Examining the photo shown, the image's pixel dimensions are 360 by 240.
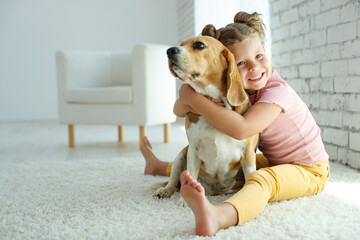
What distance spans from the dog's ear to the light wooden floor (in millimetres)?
1282

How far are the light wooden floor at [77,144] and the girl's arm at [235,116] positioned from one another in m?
1.22

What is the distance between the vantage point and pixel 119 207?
1.42m

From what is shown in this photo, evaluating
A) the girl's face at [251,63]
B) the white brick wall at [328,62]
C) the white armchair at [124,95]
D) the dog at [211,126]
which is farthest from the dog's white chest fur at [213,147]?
the white armchair at [124,95]

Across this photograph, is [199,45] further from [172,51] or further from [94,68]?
[94,68]

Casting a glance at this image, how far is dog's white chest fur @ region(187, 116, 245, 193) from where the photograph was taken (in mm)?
1399

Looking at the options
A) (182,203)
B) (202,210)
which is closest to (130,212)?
(182,203)

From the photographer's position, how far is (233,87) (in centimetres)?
134

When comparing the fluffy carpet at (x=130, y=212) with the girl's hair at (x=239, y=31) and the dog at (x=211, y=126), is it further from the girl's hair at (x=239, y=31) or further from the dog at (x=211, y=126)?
the girl's hair at (x=239, y=31)

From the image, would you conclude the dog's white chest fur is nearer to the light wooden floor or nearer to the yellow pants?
the yellow pants

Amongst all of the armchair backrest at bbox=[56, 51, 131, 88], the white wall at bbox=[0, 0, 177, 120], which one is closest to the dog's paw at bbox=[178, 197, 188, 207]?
the armchair backrest at bbox=[56, 51, 131, 88]

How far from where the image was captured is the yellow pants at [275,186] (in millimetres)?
1200

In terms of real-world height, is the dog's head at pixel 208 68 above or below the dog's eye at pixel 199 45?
below

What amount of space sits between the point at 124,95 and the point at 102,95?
0.67ft

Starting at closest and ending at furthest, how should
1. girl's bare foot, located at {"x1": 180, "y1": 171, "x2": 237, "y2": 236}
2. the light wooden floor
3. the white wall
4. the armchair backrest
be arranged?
girl's bare foot, located at {"x1": 180, "y1": 171, "x2": 237, "y2": 236} → the light wooden floor → the armchair backrest → the white wall
